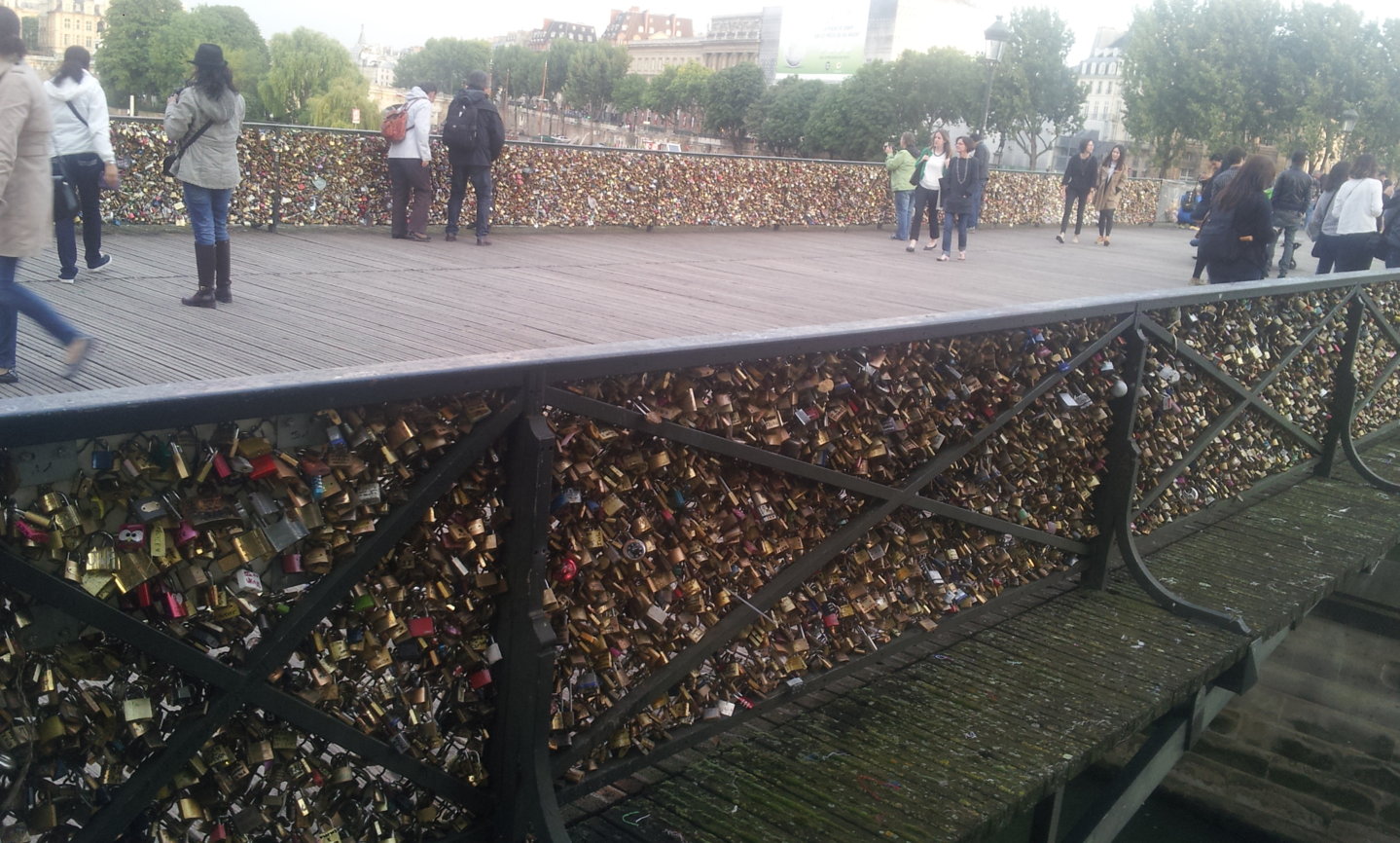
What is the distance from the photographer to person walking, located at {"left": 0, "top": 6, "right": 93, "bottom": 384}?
5.75 m

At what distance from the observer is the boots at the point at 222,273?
837cm

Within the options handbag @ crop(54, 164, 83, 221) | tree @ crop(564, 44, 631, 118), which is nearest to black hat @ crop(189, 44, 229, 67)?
handbag @ crop(54, 164, 83, 221)

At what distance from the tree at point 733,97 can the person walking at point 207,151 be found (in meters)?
99.5

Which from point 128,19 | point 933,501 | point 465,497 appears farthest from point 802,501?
point 128,19

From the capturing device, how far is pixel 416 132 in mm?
12961

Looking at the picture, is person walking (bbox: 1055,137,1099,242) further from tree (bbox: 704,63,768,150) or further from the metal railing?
tree (bbox: 704,63,768,150)

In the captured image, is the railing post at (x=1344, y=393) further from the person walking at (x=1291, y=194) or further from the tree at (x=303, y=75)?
the tree at (x=303, y=75)

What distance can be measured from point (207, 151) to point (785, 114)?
305 feet

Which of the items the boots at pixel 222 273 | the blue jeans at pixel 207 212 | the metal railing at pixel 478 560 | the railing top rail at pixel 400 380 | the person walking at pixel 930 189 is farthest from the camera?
the person walking at pixel 930 189

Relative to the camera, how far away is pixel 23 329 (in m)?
7.30

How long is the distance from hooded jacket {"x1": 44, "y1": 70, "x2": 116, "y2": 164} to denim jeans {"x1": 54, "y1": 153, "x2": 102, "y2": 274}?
9 cm

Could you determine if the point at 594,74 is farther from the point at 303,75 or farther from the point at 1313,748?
the point at 1313,748

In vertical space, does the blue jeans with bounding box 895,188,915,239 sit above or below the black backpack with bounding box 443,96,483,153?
below

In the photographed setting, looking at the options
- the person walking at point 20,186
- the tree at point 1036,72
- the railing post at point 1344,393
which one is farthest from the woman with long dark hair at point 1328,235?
the tree at point 1036,72
